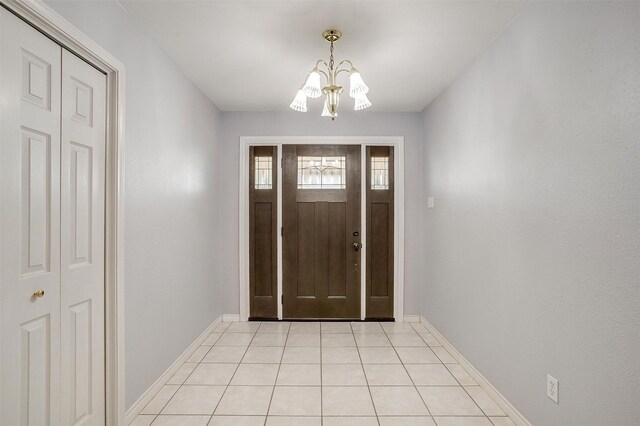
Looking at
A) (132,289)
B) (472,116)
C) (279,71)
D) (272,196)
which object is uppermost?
(279,71)

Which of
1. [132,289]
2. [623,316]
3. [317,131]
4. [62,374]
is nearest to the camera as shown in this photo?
[623,316]

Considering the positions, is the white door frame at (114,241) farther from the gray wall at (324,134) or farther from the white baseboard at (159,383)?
the gray wall at (324,134)

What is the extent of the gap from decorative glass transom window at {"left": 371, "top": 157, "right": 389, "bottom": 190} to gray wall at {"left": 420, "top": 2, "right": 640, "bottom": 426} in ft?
4.47

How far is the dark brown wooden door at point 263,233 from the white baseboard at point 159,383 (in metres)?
0.80

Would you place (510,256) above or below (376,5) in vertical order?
below

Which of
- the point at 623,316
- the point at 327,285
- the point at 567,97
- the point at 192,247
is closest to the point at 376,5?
the point at 567,97

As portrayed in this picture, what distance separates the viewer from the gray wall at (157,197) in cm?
217

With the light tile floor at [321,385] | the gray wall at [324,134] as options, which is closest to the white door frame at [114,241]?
the light tile floor at [321,385]

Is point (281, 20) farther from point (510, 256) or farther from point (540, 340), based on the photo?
point (540, 340)

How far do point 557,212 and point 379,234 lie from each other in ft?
8.37

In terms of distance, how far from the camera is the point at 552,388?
1837 mm

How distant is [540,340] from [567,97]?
1279mm

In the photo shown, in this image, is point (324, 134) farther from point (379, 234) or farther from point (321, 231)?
point (379, 234)

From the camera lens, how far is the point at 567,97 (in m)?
1.73
